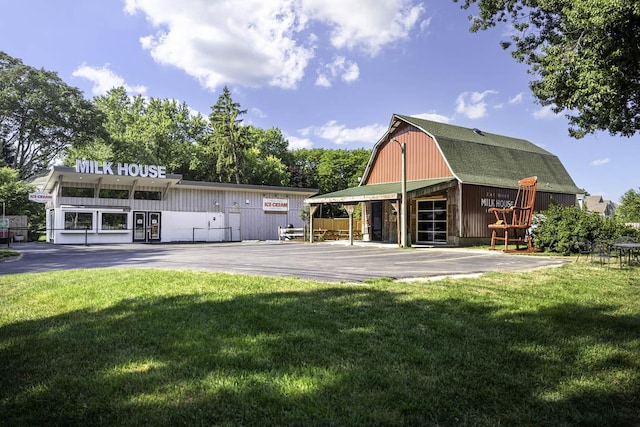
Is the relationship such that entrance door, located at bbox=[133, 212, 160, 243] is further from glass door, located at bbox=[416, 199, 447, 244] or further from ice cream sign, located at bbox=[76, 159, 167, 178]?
glass door, located at bbox=[416, 199, 447, 244]

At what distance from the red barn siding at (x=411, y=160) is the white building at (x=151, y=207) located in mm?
8726

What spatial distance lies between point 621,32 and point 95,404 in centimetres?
1130

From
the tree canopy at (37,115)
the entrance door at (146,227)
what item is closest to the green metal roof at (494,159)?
the entrance door at (146,227)

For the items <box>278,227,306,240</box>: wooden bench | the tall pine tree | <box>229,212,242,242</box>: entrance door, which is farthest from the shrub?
the tall pine tree

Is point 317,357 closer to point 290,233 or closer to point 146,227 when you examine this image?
point 290,233

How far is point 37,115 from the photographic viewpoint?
116 feet

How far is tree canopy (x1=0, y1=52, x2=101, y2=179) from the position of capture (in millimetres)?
33531

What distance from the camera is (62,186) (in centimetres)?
2542

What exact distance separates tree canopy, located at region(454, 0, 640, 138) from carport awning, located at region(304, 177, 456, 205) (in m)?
8.41

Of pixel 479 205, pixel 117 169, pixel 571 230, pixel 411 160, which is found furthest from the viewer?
pixel 117 169

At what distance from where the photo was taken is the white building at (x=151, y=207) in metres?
25.3

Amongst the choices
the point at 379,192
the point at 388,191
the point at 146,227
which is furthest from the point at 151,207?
the point at 388,191

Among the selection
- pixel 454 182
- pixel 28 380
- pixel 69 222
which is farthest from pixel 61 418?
pixel 69 222

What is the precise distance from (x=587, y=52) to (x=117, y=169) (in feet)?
79.7
